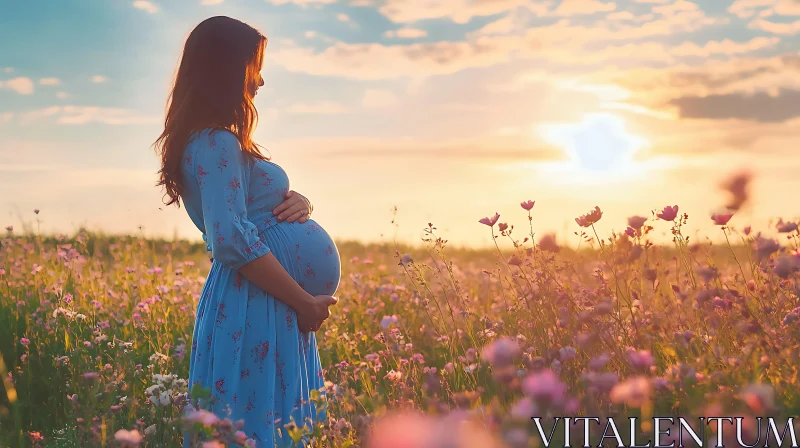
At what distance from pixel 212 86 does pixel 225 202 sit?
1.93 ft

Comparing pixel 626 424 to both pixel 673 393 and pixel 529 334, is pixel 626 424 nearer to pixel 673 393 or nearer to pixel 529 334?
pixel 673 393

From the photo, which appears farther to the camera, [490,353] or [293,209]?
[293,209]

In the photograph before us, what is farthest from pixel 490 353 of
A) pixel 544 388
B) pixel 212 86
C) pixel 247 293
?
pixel 212 86

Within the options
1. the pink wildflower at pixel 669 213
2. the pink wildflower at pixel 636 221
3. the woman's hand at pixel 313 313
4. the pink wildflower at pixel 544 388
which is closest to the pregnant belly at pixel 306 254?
the woman's hand at pixel 313 313

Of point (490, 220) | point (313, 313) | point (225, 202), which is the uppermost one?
point (225, 202)

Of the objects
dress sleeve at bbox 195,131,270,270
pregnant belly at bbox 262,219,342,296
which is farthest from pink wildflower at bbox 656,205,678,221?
dress sleeve at bbox 195,131,270,270

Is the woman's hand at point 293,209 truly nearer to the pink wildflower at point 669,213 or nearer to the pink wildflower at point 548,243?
the pink wildflower at point 548,243

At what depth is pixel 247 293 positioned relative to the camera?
9.96 ft

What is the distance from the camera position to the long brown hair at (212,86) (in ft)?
9.89

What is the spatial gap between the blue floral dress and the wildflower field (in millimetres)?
203

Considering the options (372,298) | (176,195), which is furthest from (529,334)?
(372,298)

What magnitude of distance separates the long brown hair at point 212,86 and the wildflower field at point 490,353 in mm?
1010

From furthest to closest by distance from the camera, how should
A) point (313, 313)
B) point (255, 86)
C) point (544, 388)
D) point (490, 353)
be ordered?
point (255, 86) → point (313, 313) → point (490, 353) → point (544, 388)

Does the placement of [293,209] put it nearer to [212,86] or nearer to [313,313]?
[313,313]
